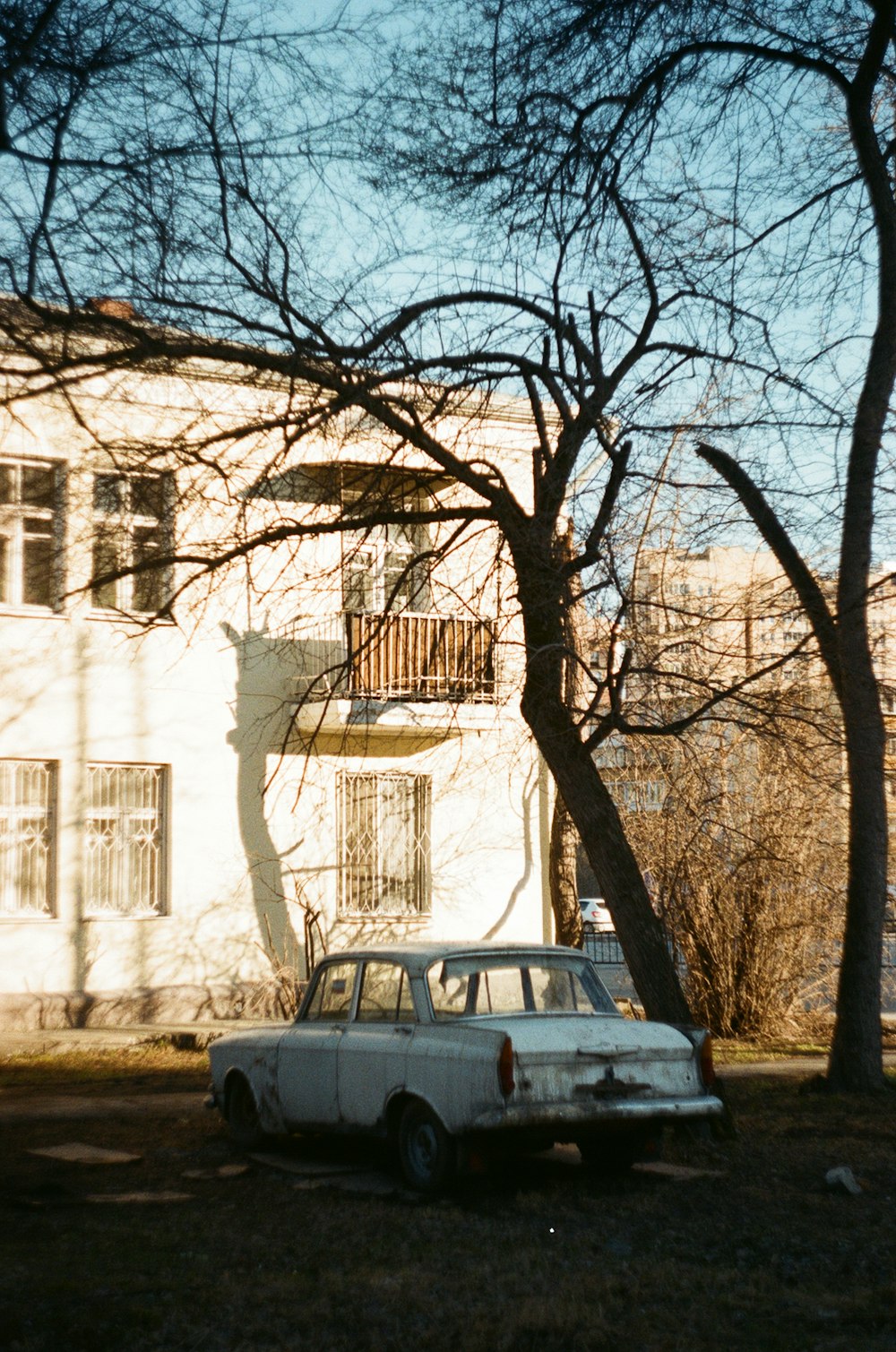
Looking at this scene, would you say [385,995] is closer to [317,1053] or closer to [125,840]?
[317,1053]

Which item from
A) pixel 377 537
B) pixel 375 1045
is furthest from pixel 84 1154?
pixel 377 537

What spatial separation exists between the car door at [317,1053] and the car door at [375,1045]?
0.12m

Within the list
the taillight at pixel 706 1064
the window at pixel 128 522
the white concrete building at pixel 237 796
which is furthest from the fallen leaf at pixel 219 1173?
the white concrete building at pixel 237 796

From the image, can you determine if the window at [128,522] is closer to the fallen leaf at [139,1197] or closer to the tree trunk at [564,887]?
the fallen leaf at [139,1197]

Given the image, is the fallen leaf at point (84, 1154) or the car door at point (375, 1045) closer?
the car door at point (375, 1045)

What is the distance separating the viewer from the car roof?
359 inches

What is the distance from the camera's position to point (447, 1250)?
6.95m

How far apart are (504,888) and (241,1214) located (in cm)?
1441

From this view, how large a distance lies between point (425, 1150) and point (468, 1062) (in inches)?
25.3

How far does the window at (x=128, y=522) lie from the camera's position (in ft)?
34.3

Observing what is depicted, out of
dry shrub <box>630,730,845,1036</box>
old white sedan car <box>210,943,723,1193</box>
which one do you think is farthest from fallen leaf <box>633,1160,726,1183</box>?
dry shrub <box>630,730,845,1036</box>

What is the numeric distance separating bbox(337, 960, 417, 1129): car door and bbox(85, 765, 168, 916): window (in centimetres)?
1007

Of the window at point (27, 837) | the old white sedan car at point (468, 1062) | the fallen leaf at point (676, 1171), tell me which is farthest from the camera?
the window at point (27, 837)

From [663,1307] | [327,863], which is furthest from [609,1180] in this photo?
[327,863]
